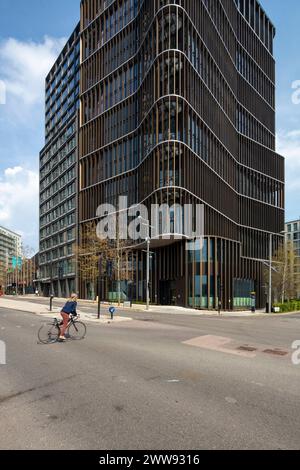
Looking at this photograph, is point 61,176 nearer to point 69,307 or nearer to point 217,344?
point 69,307

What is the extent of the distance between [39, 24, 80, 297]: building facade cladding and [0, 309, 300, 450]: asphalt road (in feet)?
203

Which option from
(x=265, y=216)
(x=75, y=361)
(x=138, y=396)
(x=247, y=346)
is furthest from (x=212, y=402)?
(x=265, y=216)

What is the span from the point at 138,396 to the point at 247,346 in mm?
7561

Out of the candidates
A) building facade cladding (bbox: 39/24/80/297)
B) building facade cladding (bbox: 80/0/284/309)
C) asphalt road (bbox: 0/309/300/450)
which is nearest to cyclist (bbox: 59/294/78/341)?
asphalt road (bbox: 0/309/300/450)

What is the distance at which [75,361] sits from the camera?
10578 mm

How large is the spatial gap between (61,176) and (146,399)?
8830 centimetres

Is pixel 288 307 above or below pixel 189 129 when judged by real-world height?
below

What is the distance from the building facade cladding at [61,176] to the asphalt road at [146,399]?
61.7m

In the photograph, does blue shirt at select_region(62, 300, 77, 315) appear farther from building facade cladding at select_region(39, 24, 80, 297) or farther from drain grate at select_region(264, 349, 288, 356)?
building facade cladding at select_region(39, 24, 80, 297)

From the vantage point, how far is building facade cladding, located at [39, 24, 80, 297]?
82000mm

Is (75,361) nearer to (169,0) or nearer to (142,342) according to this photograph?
(142,342)

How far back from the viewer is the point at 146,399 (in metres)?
7.16

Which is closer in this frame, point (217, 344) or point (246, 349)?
point (246, 349)

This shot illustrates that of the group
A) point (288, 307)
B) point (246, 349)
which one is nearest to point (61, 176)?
point (288, 307)
